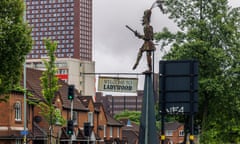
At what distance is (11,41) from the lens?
31.3 m

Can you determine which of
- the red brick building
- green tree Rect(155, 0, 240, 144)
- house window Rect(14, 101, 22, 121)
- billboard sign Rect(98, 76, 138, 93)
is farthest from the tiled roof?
billboard sign Rect(98, 76, 138, 93)

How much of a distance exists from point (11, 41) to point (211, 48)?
12.1m

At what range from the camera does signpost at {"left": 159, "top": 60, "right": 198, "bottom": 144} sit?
17188 mm

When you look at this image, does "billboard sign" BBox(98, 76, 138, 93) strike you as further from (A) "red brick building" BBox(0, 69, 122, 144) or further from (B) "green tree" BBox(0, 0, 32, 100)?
(A) "red brick building" BBox(0, 69, 122, 144)

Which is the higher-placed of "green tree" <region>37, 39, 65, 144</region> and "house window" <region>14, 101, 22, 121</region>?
"green tree" <region>37, 39, 65, 144</region>

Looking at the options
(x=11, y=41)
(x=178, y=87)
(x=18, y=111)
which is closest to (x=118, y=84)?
(x=178, y=87)

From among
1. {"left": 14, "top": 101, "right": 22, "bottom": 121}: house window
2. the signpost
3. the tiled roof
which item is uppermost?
the signpost

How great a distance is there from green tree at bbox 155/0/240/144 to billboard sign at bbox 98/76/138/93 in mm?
15344

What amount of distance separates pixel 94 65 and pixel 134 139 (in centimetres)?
9291

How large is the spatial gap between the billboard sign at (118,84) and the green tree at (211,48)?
1534 centimetres

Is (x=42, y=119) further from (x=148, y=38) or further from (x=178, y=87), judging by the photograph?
(x=178, y=87)

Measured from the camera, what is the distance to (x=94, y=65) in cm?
19362

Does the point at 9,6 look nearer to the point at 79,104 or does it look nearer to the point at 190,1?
the point at 190,1

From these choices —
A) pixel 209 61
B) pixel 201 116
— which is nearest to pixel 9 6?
pixel 209 61
